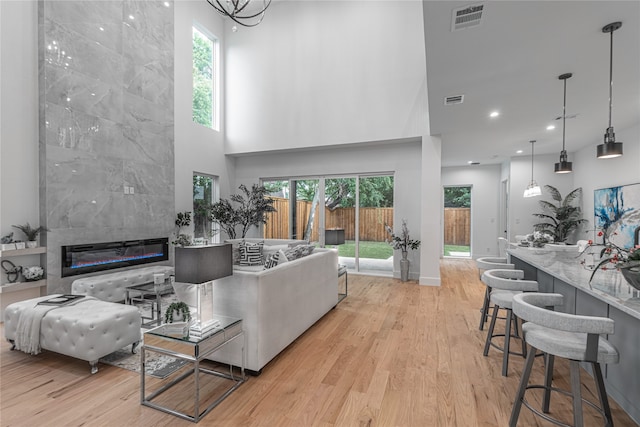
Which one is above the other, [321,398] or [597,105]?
[597,105]

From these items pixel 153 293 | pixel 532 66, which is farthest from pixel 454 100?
pixel 153 293

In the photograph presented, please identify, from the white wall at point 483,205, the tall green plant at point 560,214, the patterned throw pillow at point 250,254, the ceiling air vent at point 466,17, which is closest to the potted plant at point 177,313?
the patterned throw pillow at point 250,254

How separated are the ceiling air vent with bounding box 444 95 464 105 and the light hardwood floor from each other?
9.22 ft

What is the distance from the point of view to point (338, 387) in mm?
2410

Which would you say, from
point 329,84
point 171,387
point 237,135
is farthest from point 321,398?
point 237,135

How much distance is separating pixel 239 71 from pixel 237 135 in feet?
5.11

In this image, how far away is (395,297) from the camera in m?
4.96

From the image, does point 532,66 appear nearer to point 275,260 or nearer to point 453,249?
point 275,260

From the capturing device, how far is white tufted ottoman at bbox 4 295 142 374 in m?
2.59

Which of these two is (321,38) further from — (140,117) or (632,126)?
(632,126)

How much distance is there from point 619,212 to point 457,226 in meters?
4.09

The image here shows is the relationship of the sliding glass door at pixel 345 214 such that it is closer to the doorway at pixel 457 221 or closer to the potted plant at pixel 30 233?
the doorway at pixel 457 221

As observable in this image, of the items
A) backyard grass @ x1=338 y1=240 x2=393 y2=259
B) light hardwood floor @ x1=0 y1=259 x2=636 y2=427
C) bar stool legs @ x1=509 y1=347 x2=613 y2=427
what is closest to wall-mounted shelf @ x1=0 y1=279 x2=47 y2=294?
light hardwood floor @ x1=0 y1=259 x2=636 y2=427

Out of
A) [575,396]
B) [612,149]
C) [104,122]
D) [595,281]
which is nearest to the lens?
[575,396]
